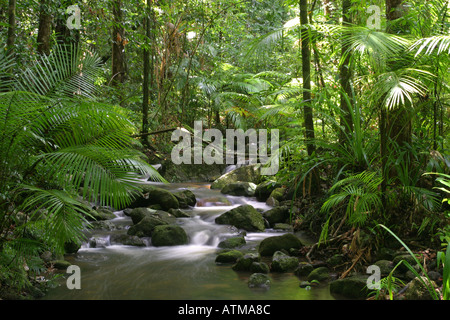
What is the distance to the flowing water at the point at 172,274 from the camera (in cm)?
387

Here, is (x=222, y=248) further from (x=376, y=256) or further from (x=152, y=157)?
(x=152, y=157)

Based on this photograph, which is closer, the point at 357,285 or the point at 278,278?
the point at 357,285

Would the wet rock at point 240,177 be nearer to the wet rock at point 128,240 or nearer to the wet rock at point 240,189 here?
the wet rock at point 240,189

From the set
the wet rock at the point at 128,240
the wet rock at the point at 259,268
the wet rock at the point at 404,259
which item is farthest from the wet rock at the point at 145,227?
the wet rock at the point at 404,259

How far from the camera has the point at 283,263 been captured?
451 cm

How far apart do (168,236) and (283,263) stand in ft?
6.35

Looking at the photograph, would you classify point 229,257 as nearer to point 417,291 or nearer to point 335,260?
point 335,260

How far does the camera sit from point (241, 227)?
6.39 m

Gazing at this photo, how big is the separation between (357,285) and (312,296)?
43 centimetres

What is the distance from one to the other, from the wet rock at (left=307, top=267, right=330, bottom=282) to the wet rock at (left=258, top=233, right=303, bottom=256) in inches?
32.9

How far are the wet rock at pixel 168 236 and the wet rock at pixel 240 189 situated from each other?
2.65m

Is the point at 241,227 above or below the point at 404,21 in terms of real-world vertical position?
below

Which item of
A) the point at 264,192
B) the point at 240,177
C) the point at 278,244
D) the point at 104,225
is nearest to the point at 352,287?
the point at 278,244
